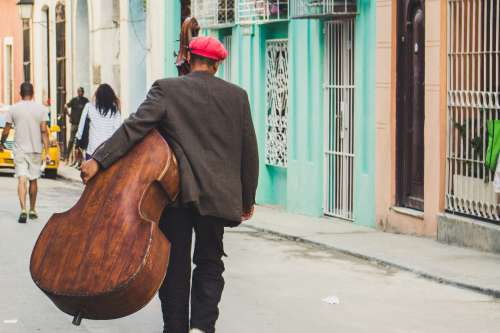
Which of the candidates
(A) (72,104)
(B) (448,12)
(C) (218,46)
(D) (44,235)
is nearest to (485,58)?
(B) (448,12)

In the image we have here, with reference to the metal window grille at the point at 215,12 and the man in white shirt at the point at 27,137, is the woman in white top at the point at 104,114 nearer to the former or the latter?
the man in white shirt at the point at 27,137

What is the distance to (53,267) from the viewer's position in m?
7.10

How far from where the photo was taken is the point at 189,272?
305 inches

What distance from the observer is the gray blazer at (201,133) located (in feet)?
24.5

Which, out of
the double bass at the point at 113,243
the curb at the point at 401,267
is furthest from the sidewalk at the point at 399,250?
the double bass at the point at 113,243

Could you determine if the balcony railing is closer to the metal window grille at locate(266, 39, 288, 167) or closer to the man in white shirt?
the metal window grille at locate(266, 39, 288, 167)

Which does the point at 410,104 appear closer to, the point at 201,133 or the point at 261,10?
the point at 261,10

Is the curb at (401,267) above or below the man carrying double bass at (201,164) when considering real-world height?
below

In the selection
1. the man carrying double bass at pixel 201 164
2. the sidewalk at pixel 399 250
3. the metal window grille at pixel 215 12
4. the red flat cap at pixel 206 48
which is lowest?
the sidewalk at pixel 399 250

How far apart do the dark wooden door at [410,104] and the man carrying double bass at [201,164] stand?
8122mm

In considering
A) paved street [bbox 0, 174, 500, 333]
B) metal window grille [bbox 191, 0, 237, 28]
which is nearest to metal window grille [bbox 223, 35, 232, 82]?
metal window grille [bbox 191, 0, 237, 28]

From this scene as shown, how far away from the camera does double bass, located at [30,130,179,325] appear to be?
6914 millimetres

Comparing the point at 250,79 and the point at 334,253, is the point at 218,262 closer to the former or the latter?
the point at 334,253

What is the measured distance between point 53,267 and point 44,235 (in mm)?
244
